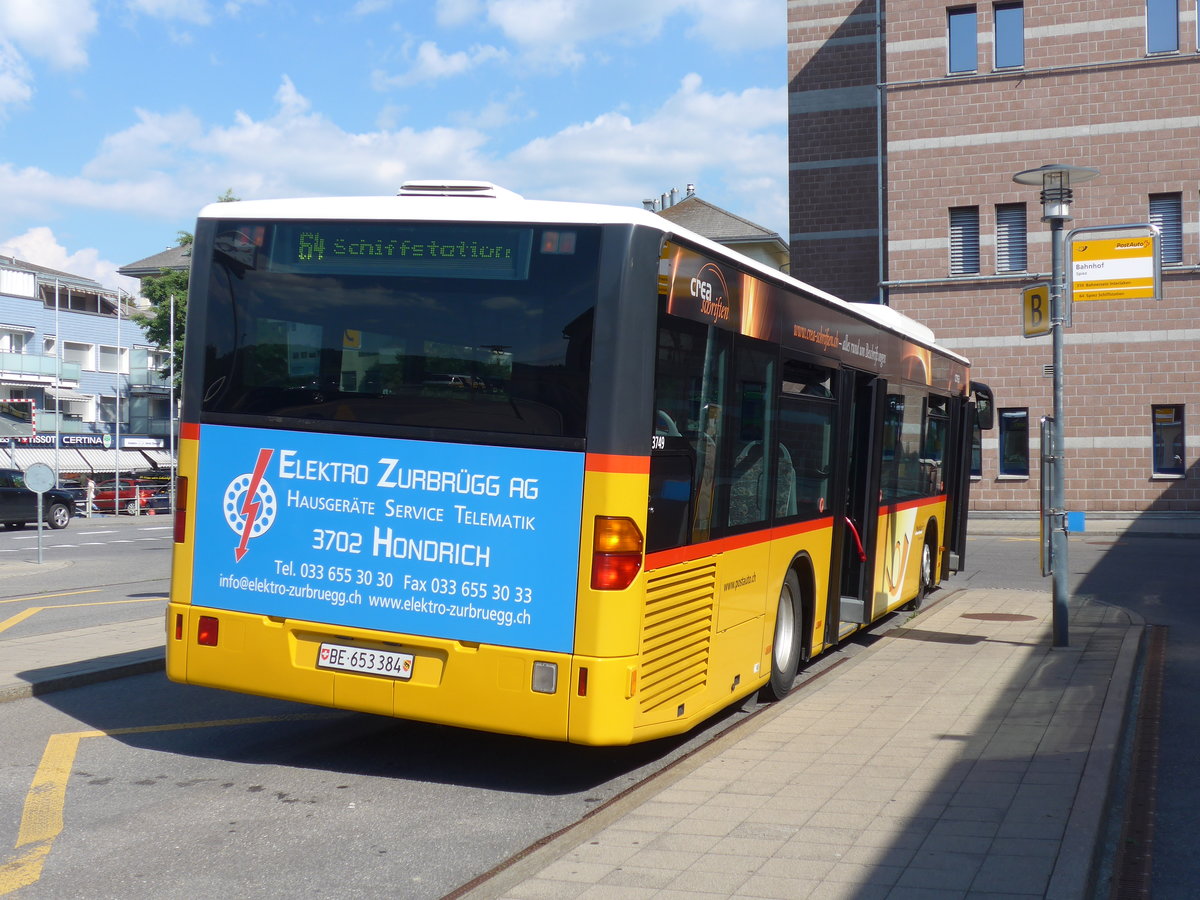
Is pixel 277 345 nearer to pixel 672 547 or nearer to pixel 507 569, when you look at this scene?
pixel 507 569

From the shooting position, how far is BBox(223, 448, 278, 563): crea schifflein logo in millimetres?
6762

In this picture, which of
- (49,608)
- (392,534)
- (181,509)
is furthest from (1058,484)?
(49,608)

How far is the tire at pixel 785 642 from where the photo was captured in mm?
8647

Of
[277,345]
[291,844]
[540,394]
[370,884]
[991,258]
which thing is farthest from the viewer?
[991,258]

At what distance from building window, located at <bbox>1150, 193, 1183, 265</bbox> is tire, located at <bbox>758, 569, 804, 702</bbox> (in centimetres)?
2790

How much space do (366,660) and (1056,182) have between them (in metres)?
7.93

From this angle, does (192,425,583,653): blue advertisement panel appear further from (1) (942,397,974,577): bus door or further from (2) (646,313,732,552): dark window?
(1) (942,397,974,577): bus door

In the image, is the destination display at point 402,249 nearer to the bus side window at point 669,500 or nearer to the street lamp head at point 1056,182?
the bus side window at point 669,500

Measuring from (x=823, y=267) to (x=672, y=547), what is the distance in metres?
34.2

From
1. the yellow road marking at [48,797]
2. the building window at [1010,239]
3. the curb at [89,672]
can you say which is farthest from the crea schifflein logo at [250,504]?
the building window at [1010,239]

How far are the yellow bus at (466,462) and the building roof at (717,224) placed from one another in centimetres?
6564

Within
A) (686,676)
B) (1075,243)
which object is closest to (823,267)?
(1075,243)

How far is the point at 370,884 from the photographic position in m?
4.93

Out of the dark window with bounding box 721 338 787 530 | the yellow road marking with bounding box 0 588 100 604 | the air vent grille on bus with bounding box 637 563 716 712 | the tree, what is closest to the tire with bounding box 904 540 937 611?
the dark window with bounding box 721 338 787 530
